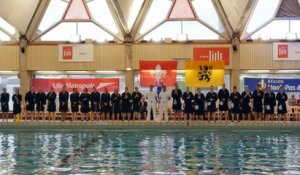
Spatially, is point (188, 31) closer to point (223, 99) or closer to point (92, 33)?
point (92, 33)

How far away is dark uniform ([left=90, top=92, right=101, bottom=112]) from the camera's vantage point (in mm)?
27266

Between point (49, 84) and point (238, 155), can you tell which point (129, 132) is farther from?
point (49, 84)

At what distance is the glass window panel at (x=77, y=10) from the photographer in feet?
106

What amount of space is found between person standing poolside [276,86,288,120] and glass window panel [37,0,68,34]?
1377 centimetres

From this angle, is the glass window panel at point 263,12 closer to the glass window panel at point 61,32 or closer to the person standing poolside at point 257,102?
the person standing poolside at point 257,102

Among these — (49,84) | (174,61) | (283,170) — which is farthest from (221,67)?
(283,170)

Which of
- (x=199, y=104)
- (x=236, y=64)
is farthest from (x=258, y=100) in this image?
(x=236, y=64)

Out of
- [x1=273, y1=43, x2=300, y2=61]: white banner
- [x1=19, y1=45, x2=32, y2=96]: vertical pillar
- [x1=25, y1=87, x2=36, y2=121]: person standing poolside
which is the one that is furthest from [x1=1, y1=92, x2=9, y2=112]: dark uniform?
[x1=273, y1=43, x2=300, y2=61]: white banner

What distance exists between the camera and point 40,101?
2759 centimetres

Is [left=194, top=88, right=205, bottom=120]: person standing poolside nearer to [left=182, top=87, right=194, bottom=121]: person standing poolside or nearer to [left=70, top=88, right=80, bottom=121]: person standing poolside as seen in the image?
[left=182, top=87, right=194, bottom=121]: person standing poolside

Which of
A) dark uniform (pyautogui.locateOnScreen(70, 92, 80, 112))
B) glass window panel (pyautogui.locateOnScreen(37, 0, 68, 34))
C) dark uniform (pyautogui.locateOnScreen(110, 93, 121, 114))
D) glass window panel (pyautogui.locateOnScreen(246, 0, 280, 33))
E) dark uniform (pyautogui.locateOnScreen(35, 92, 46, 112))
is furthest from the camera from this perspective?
glass window panel (pyautogui.locateOnScreen(37, 0, 68, 34))

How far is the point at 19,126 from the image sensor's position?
24969mm

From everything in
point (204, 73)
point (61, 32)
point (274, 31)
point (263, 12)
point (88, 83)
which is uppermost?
point (263, 12)

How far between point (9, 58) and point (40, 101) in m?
6.91
